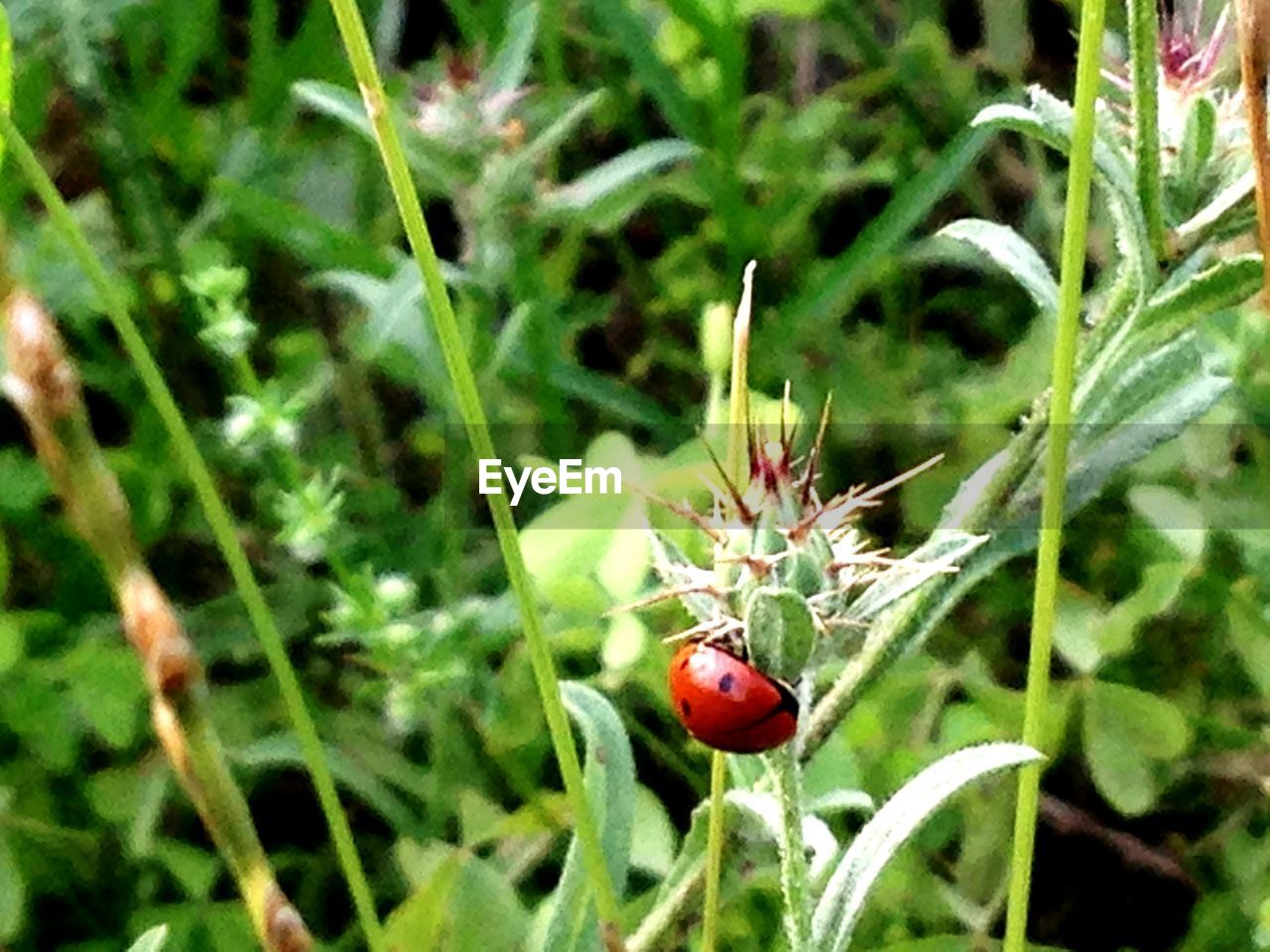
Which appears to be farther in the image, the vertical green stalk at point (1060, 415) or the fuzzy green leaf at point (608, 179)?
the fuzzy green leaf at point (608, 179)

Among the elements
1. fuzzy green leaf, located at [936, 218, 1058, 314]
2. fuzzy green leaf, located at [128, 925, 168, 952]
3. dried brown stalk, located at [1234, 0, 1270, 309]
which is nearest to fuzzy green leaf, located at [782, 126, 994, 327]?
fuzzy green leaf, located at [936, 218, 1058, 314]

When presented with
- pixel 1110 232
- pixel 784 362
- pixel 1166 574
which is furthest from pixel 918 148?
pixel 1166 574

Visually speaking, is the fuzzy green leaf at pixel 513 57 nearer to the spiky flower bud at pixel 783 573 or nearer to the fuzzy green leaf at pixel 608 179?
the fuzzy green leaf at pixel 608 179

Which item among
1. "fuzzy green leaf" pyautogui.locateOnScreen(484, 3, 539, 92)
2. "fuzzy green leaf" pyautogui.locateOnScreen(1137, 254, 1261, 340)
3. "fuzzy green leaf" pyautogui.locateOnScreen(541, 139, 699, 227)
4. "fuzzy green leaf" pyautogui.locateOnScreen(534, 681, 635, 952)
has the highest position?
"fuzzy green leaf" pyautogui.locateOnScreen(484, 3, 539, 92)

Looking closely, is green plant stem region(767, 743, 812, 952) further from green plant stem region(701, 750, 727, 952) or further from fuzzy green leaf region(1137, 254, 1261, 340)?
fuzzy green leaf region(1137, 254, 1261, 340)

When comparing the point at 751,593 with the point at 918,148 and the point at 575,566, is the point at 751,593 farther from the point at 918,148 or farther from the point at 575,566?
the point at 918,148


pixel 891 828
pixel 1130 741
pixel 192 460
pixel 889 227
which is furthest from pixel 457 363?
pixel 889 227

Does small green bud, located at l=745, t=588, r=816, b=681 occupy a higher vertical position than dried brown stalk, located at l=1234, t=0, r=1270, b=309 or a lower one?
lower

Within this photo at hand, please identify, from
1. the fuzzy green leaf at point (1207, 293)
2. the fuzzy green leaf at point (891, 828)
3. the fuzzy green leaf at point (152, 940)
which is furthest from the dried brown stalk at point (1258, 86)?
the fuzzy green leaf at point (152, 940)
